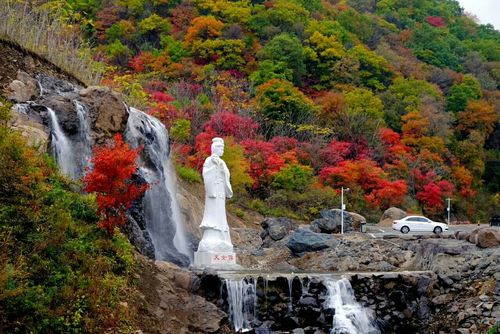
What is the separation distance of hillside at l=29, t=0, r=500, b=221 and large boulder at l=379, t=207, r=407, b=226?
148 centimetres

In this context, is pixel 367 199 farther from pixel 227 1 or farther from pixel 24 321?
Result: pixel 24 321

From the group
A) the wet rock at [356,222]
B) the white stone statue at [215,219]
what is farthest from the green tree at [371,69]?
the white stone statue at [215,219]

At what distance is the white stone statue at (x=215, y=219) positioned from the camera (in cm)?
1777

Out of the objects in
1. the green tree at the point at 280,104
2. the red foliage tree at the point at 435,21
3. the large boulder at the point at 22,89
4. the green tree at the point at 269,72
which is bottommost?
the large boulder at the point at 22,89

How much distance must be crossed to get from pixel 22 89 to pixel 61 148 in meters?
2.58

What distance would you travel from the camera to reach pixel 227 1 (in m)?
57.0

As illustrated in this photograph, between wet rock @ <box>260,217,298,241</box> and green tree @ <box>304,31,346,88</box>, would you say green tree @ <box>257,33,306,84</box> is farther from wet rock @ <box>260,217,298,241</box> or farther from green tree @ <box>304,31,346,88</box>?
wet rock @ <box>260,217,298,241</box>

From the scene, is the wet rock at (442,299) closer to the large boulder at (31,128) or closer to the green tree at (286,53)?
the large boulder at (31,128)

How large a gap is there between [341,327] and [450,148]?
121 ft

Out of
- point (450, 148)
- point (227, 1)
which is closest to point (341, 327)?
point (450, 148)

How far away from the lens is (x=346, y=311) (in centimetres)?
1566

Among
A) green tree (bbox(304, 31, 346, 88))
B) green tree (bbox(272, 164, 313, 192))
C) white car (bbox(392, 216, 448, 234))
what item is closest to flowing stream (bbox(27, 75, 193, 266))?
green tree (bbox(272, 164, 313, 192))

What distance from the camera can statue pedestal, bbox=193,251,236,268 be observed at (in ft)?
57.7

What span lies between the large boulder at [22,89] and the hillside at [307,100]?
36.0 ft
